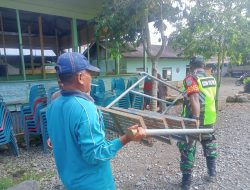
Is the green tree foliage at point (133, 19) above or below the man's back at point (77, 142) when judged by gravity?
above

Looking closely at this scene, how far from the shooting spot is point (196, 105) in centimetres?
312

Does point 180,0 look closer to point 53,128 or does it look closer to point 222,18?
point 222,18

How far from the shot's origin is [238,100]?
1069 centimetres

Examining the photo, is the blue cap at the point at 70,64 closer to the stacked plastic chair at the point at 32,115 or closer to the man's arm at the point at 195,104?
the man's arm at the point at 195,104

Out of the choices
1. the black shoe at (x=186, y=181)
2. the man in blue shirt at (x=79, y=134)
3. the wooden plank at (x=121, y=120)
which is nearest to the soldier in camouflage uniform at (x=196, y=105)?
the black shoe at (x=186, y=181)

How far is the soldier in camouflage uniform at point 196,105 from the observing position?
3.17m

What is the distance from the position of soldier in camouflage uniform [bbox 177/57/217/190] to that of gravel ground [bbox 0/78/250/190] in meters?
0.44

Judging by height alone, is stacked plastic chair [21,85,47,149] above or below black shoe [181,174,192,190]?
above

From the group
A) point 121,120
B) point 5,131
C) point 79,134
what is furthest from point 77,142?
point 5,131

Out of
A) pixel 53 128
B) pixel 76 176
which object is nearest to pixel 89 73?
pixel 53 128

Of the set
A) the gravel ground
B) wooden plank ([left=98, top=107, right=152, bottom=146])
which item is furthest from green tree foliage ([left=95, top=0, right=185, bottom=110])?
wooden plank ([left=98, top=107, right=152, bottom=146])

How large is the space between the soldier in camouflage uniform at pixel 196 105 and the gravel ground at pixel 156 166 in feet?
1.43

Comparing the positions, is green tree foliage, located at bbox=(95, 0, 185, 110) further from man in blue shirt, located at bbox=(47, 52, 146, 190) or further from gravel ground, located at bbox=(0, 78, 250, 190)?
man in blue shirt, located at bbox=(47, 52, 146, 190)

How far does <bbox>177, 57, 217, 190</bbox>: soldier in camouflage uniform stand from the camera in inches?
125
